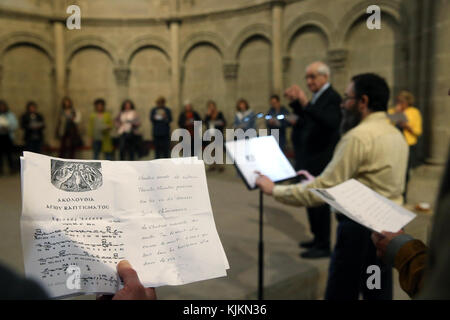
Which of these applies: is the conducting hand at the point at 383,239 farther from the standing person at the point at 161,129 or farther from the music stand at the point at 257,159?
the standing person at the point at 161,129

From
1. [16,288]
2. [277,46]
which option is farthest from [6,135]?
[16,288]

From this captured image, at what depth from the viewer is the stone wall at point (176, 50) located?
7449 mm

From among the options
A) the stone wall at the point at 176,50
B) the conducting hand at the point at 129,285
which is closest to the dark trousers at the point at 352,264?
the conducting hand at the point at 129,285

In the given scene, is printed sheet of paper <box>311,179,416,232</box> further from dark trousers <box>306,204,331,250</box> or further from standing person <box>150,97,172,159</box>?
standing person <box>150,97,172,159</box>

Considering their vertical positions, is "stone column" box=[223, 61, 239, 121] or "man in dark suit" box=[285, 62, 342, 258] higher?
"stone column" box=[223, 61, 239, 121]

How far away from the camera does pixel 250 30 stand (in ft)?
29.6

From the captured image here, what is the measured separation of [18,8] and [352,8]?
7.14m

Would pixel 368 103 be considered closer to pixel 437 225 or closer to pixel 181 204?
pixel 181 204

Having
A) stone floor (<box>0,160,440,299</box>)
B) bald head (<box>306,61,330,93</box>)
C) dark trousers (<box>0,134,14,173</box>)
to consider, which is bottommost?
stone floor (<box>0,160,440,299</box>)

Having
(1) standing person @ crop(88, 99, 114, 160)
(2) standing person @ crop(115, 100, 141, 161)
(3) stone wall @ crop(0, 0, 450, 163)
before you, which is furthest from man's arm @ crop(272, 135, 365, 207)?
(3) stone wall @ crop(0, 0, 450, 163)

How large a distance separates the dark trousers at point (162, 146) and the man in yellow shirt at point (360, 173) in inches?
161

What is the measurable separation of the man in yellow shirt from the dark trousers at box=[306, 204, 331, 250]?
49.3 inches

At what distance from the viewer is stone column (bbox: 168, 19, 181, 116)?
10.0 meters
